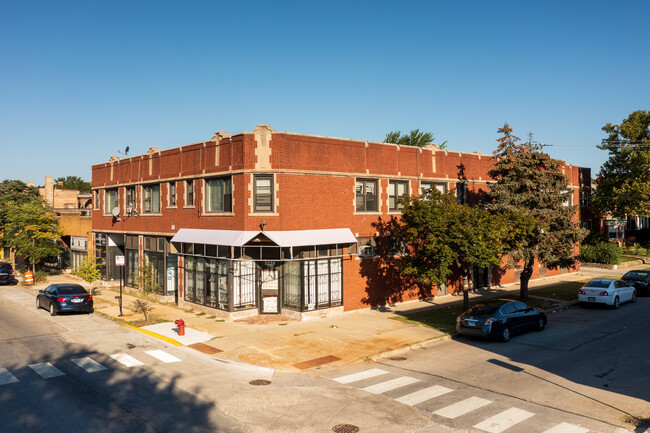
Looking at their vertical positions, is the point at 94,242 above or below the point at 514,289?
above

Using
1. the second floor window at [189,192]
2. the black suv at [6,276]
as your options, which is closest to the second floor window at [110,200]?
the black suv at [6,276]

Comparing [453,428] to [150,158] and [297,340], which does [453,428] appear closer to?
[297,340]

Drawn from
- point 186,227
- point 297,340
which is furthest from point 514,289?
point 186,227

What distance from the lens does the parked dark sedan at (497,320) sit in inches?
795

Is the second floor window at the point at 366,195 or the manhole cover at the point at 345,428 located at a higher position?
the second floor window at the point at 366,195

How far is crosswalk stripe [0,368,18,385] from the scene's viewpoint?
14562mm

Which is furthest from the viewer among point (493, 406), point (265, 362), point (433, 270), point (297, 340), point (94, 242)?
point (94, 242)

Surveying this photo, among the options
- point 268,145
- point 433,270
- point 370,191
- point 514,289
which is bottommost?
point 514,289

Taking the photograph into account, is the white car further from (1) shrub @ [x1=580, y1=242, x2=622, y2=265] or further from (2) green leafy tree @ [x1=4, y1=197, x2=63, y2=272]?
(2) green leafy tree @ [x1=4, y1=197, x2=63, y2=272]

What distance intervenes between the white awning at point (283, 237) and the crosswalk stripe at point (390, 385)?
33.5ft

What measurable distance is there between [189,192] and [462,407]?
21584 mm

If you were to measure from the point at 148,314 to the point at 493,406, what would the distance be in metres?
19.8

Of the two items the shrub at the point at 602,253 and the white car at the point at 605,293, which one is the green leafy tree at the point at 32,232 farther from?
the shrub at the point at 602,253

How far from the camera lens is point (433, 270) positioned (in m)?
23.4
